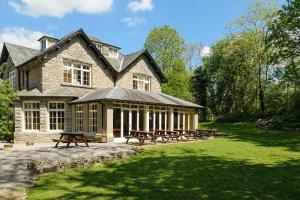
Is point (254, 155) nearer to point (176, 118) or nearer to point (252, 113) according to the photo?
point (176, 118)

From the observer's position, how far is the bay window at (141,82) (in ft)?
97.4

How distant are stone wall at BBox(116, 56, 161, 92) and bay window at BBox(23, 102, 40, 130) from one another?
7924mm

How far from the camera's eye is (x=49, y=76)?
76.8ft

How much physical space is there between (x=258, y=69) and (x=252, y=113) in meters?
6.56

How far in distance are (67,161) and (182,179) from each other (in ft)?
14.6

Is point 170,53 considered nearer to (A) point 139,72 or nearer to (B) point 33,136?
(A) point 139,72

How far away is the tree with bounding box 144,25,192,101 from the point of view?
4719 cm

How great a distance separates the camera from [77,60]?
82.3 ft

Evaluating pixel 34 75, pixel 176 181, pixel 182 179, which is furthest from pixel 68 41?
pixel 176 181

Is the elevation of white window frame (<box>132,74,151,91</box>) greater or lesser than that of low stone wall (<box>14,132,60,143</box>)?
greater

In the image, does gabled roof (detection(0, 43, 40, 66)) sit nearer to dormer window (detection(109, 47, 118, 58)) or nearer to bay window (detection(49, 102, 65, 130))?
bay window (detection(49, 102, 65, 130))

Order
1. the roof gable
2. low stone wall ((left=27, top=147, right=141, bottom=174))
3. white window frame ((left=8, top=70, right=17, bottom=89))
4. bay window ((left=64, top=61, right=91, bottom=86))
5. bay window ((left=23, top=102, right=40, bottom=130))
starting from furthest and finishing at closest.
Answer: the roof gable
white window frame ((left=8, top=70, right=17, bottom=89))
bay window ((left=64, top=61, right=91, bottom=86))
bay window ((left=23, top=102, right=40, bottom=130))
low stone wall ((left=27, top=147, right=141, bottom=174))

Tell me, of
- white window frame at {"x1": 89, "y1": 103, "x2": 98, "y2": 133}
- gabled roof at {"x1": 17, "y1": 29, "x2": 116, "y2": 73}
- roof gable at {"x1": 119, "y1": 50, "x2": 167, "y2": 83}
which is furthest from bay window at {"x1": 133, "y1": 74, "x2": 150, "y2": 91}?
white window frame at {"x1": 89, "y1": 103, "x2": 98, "y2": 133}

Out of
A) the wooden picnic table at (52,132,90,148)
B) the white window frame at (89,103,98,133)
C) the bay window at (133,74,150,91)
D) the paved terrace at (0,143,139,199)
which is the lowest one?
the paved terrace at (0,143,139,199)
